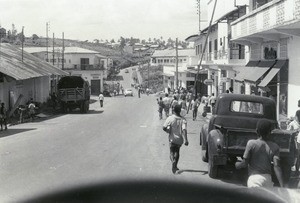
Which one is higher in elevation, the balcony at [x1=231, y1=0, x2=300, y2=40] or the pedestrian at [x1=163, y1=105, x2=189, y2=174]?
the balcony at [x1=231, y1=0, x2=300, y2=40]

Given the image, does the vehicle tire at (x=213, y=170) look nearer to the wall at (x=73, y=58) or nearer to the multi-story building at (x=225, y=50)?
the multi-story building at (x=225, y=50)

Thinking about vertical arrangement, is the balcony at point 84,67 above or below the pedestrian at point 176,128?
above

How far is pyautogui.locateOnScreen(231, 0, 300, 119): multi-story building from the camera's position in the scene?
53.6 ft

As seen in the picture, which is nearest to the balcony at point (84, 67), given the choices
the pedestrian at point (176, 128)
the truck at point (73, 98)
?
the truck at point (73, 98)

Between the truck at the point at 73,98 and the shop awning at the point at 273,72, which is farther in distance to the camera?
the truck at the point at 73,98

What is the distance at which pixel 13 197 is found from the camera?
7965 millimetres

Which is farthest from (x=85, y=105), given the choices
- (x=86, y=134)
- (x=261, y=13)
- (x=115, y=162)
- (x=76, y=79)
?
(x=115, y=162)

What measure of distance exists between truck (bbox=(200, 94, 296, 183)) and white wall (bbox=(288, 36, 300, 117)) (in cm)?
675

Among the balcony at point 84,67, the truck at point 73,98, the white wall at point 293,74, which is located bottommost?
the truck at point 73,98

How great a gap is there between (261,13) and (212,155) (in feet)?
38.0

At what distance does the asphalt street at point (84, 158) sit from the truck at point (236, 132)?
550 millimetres

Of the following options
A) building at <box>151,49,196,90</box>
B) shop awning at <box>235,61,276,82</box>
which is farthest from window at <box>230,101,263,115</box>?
building at <box>151,49,196,90</box>

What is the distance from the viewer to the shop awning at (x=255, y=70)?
2135 centimetres

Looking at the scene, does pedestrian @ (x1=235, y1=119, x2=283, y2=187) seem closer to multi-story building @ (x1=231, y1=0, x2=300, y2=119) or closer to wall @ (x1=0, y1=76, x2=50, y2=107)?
multi-story building @ (x1=231, y1=0, x2=300, y2=119)
